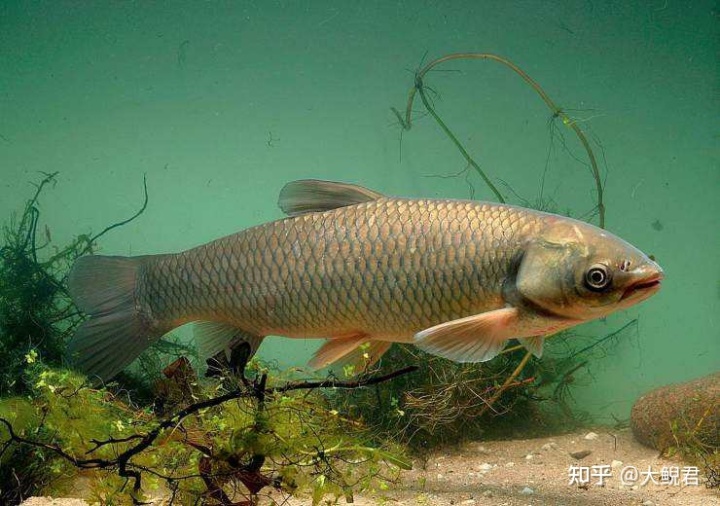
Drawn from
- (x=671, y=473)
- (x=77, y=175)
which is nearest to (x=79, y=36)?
(x=77, y=175)

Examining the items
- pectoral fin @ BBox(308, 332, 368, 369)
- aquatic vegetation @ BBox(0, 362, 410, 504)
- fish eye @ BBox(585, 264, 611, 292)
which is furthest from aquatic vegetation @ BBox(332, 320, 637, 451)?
fish eye @ BBox(585, 264, 611, 292)

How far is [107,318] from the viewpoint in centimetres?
388

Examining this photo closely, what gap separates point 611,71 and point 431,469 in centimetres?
577

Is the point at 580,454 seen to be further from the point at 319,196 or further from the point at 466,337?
the point at 319,196

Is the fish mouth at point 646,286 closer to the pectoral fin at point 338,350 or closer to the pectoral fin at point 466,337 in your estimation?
the pectoral fin at point 466,337

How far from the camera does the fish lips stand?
115 inches

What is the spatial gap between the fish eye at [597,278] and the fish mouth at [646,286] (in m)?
0.12

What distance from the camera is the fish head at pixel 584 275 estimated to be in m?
2.95

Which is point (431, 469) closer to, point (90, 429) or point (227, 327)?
point (227, 327)

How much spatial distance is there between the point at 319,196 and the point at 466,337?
1.31 metres

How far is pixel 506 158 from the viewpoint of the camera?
7391 millimetres

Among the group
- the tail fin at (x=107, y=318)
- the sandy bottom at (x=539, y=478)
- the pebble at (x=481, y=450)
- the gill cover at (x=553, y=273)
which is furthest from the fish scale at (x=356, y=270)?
the pebble at (x=481, y=450)

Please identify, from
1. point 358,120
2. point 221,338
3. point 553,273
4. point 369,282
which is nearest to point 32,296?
point 221,338

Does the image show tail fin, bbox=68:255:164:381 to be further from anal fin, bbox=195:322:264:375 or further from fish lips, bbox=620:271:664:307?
fish lips, bbox=620:271:664:307
